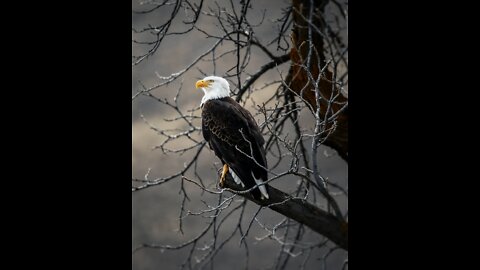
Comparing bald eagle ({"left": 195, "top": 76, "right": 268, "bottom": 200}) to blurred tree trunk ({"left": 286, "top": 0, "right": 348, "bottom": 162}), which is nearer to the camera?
bald eagle ({"left": 195, "top": 76, "right": 268, "bottom": 200})

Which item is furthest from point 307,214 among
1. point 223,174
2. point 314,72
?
point 314,72

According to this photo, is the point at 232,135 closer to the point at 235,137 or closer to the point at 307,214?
the point at 235,137

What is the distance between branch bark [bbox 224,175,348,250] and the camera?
90.8 inches

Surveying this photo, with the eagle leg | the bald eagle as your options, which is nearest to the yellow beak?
the bald eagle

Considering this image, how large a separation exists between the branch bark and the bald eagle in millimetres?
33

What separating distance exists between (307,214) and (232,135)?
0.46 metres

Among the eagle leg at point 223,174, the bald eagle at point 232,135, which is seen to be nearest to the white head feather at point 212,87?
the bald eagle at point 232,135

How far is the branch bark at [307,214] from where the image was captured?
2.31 meters

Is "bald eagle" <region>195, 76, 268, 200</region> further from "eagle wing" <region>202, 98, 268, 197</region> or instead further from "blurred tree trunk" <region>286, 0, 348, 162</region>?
"blurred tree trunk" <region>286, 0, 348, 162</region>

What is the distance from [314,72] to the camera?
2539mm

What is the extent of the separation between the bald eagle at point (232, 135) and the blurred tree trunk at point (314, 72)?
0.92 feet
